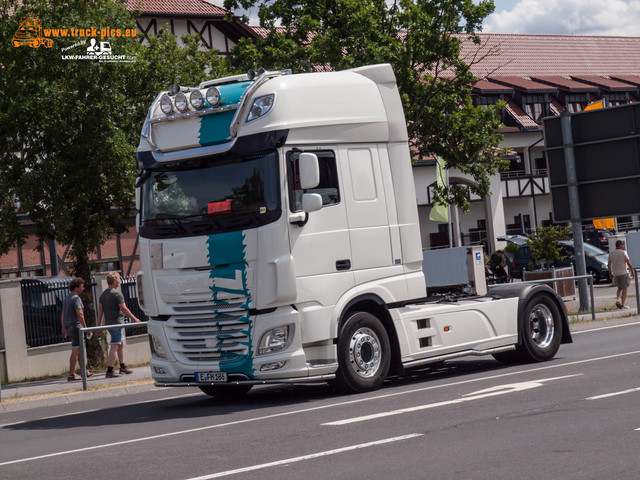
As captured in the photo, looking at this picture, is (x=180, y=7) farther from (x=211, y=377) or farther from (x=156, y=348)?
(x=211, y=377)

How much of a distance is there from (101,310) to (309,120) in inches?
318

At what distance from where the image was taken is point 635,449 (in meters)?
7.51

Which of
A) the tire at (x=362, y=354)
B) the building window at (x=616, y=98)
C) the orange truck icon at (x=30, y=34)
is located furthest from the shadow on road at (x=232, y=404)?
the building window at (x=616, y=98)

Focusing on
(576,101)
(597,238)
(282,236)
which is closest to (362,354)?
(282,236)

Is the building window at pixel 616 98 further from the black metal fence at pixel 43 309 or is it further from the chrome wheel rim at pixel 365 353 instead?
the chrome wheel rim at pixel 365 353

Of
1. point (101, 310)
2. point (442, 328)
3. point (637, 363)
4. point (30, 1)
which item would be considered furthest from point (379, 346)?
point (30, 1)

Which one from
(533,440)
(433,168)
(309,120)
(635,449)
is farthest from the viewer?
(433,168)

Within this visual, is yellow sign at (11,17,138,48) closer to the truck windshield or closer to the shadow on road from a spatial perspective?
the truck windshield

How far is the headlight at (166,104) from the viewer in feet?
40.9

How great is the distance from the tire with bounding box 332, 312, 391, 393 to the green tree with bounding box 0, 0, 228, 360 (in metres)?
8.72

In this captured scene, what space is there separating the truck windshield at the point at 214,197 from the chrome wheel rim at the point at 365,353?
1.78 m

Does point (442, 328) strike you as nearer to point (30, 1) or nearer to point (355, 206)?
point (355, 206)

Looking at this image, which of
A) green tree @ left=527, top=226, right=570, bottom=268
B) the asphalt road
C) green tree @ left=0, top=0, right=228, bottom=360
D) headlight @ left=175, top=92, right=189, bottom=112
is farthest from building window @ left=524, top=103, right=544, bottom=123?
headlight @ left=175, top=92, right=189, bottom=112

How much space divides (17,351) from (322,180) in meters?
9.23
